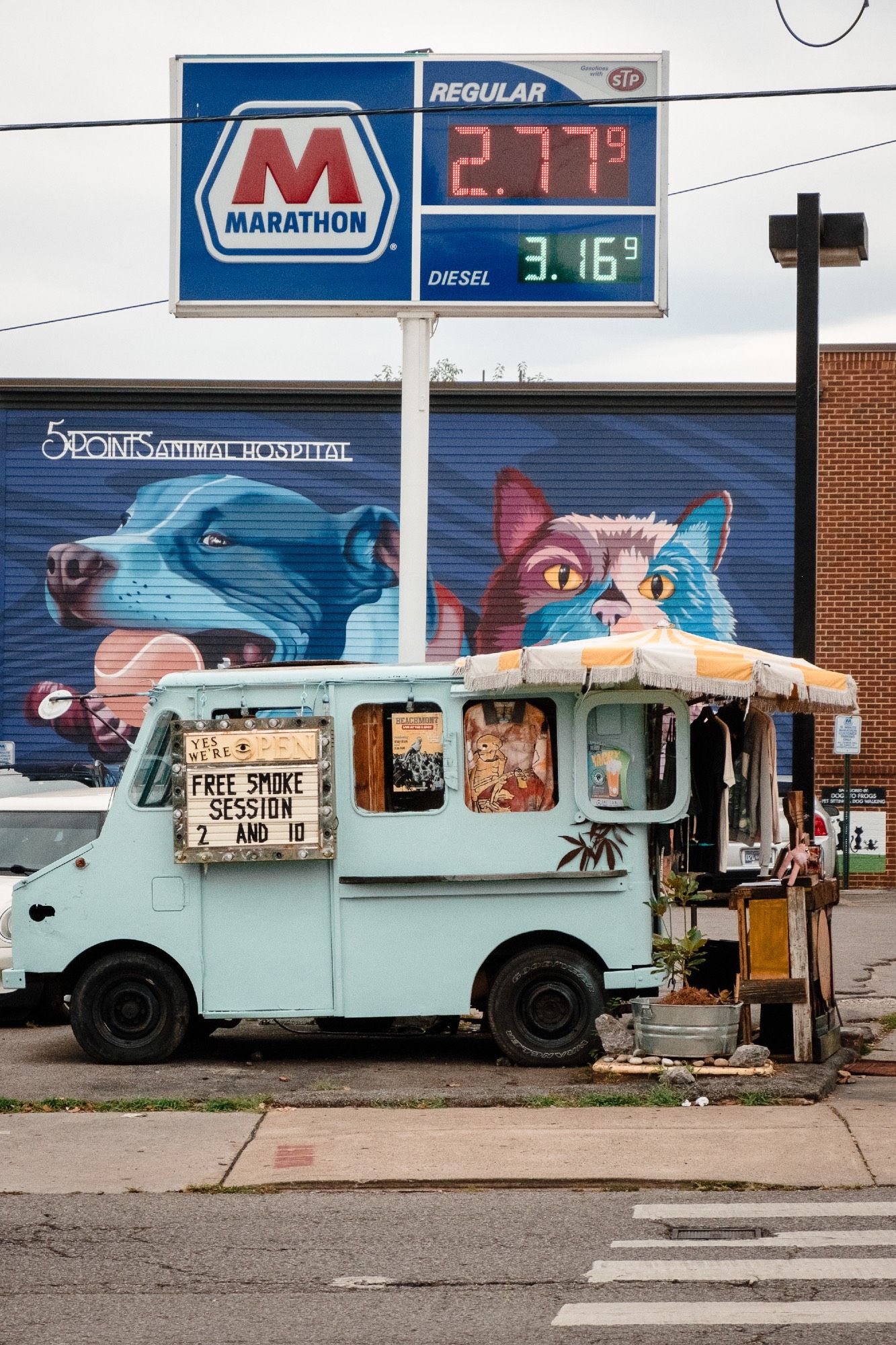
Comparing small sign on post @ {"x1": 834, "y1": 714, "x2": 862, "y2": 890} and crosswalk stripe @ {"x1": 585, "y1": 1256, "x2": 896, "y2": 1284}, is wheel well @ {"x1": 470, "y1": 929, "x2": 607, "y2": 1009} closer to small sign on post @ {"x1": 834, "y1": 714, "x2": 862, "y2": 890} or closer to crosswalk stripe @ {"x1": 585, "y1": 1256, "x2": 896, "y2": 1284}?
crosswalk stripe @ {"x1": 585, "y1": 1256, "x2": 896, "y2": 1284}

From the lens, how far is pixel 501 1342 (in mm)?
5332

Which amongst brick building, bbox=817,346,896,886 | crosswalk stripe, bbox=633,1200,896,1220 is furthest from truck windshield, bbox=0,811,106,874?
brick building, bbox=817,346,896,886

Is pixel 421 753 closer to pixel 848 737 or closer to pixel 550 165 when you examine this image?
pixel 550 165

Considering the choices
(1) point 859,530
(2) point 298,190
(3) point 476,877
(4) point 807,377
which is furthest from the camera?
(1) point 859,530

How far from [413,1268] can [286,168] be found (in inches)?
379

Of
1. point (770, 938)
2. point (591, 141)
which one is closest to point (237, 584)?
point (591, 141)

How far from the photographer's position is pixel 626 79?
13133 millimetres

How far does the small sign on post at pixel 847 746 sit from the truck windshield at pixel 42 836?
12810 millimetres

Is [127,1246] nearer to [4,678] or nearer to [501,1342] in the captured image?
[501,1342]

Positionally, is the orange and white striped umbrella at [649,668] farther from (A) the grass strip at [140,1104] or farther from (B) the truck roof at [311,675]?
(A) the grass strip at [140,1104]

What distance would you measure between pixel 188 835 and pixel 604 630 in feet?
46.7

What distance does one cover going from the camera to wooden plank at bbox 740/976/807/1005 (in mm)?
9844

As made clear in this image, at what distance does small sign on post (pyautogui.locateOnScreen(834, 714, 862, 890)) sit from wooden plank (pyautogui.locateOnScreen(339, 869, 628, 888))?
45.2 feet

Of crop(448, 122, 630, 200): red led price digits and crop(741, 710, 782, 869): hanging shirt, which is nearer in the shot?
crop(741, 710, 782, 869): hanging shirt
